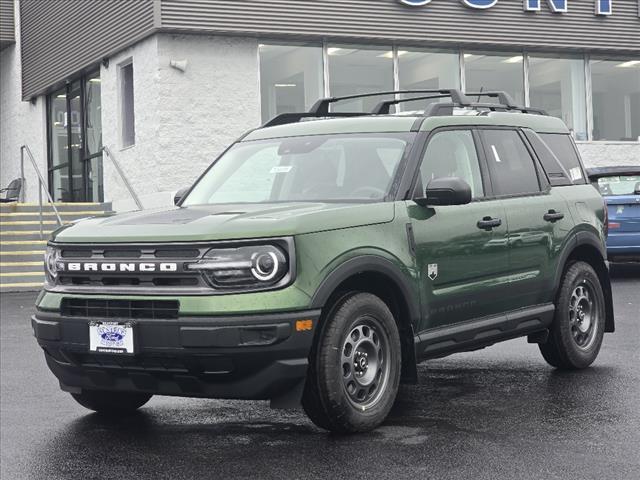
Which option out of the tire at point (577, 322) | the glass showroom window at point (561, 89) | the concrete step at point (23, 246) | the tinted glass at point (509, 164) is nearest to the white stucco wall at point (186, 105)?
the concrete step at point (23, 246)

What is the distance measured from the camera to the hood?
19.3ft

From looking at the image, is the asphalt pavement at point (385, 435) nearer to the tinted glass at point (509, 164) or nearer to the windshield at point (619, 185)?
the tinted glass at point (509, 164)

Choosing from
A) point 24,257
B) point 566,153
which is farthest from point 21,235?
point 566,153

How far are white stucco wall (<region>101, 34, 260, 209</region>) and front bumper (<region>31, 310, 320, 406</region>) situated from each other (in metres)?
14.6

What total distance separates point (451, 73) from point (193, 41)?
6089 mm

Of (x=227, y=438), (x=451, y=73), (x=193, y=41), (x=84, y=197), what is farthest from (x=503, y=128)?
(x=84, y=197)

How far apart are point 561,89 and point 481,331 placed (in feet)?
63.5

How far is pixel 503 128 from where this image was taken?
26.2 ft

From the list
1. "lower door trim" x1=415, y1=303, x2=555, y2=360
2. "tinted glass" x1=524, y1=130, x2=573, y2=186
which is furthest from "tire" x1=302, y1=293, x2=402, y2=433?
"tinted glass" x1=524, y1=130, x2=573, y2=186

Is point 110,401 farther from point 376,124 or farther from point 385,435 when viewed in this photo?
point 376,124

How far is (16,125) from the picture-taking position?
3048 centimetres

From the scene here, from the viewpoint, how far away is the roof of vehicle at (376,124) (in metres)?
7.20

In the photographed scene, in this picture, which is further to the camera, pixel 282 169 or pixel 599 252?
pixel 599 252

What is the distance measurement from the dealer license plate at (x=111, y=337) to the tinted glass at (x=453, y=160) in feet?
6.94
